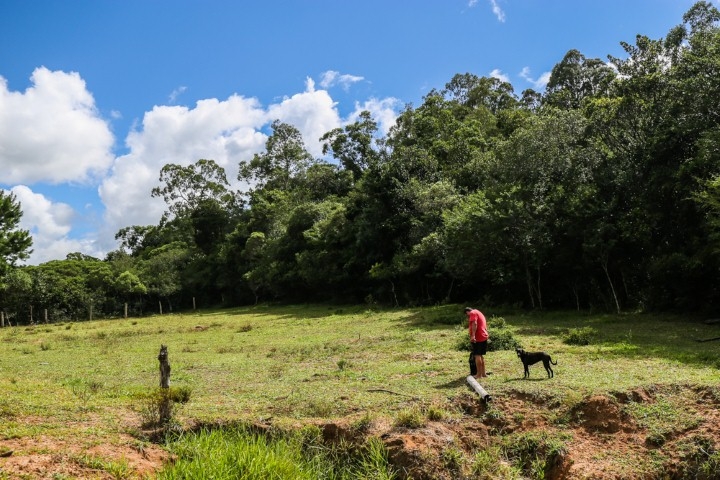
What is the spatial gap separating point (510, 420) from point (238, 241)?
51561 millimetres

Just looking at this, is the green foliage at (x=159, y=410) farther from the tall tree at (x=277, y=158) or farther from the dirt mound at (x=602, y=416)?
the tall tree at (x=277, y=158)

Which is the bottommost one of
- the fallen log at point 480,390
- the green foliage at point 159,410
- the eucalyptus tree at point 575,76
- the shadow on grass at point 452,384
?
the shadow on grass at point 452,384

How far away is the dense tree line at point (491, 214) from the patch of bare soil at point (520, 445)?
12.2 meters

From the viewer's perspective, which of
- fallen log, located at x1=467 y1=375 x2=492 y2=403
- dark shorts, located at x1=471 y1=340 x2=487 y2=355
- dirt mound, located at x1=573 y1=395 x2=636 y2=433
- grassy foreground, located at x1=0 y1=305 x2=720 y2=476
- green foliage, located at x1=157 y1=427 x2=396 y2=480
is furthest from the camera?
dark shorts, located at x1=471 y1=340 x2=487 y2=355

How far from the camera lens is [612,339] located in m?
16.4

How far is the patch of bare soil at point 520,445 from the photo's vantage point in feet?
23.5

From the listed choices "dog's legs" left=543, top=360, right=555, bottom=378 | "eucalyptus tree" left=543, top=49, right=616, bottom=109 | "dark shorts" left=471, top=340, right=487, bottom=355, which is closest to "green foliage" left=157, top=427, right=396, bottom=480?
"dark shorts" left=471, top=340, right=487, bottom=355

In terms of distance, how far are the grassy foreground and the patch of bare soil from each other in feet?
1.51

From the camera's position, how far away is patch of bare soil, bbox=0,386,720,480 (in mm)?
7160

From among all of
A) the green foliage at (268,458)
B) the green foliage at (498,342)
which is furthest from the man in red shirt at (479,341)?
the green foliage at (498,342)

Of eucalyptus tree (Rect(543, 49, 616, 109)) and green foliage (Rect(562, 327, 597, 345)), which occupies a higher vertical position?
eucalyptus tree (Rect(543, 49, 616, 109))

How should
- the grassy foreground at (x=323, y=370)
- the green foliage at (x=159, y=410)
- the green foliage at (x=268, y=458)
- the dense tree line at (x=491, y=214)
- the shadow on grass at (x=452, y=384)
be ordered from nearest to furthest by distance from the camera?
the green foliage at (x=268, y=458) < the green foliage at (x=159, y=410) < the grassy foreground at (x=323, y=370) < the shadow on grass at (x=452, y=384) < the dense tree line at (x=491, y=214)

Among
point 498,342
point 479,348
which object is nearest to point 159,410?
point 479,348

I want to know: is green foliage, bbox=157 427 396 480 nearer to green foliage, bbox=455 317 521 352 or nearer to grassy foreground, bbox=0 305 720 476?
grassy foreground, bbox=0 305 720 476
